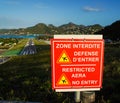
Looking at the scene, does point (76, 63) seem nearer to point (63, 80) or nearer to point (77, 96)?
point (63, 80)

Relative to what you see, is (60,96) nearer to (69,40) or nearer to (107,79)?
(107,79)

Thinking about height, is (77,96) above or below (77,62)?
below

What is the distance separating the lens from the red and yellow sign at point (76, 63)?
4949 millimetres

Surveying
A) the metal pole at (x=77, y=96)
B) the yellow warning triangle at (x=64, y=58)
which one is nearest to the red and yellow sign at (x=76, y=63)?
the yellow warning triangle at (x=64, y=58)

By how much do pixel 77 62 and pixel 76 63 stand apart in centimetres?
2

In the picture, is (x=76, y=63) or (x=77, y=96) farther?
(x=77, y=96)

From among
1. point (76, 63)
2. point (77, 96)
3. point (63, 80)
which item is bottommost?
point (77, 96)

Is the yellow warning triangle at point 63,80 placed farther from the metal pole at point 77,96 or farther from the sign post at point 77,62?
the metal pole at point 77,96

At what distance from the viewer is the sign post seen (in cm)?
495

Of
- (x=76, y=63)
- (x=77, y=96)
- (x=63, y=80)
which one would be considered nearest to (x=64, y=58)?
(x=76, y=63)

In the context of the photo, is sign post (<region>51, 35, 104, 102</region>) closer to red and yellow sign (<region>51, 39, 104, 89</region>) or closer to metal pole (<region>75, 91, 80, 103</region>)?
red and yellow sign (<region>51, 39, 104, 89</region>)

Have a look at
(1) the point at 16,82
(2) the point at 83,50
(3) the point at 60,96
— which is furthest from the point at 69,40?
(1) the point at 16,82

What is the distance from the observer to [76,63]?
16.5 ft

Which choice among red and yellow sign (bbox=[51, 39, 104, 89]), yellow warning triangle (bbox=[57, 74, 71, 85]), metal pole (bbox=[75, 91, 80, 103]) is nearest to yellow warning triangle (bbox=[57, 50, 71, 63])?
red and yellow sign (bbox=[51, 39, 104, 89])
